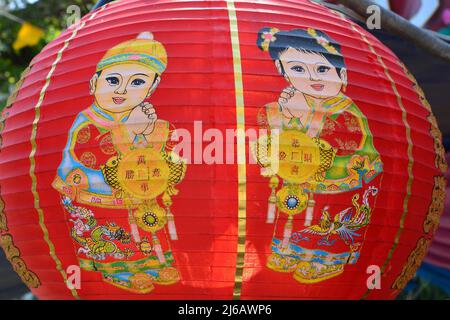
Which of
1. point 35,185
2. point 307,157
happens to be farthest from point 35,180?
point 307,157

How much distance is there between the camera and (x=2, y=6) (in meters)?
8.66

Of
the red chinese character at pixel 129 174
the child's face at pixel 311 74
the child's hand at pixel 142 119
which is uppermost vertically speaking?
the child's face at pixel 311 74

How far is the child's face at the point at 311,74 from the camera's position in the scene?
2.93 m

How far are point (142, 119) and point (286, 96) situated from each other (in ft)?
1.64

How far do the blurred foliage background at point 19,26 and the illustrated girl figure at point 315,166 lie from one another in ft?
18.9

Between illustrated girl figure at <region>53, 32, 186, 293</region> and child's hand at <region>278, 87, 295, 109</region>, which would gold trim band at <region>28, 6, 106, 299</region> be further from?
child's hand at <region>278, 87, 295, 109</region>

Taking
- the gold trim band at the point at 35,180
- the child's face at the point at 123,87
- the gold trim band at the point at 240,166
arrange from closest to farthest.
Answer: the gold trim band at the point at 240,166 → the child's face at the point at 123,87 → the gold trim band at the point at 35,180

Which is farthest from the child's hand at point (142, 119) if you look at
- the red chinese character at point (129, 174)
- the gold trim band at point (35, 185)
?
the gold trim band at point (35, 185)

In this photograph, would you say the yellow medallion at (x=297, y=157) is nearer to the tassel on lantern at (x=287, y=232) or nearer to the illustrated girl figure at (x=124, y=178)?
the tassel on lantern at (x=287, y=232)

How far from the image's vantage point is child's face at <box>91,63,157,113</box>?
9.43 ft

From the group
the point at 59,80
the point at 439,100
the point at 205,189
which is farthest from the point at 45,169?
the point at 439,100

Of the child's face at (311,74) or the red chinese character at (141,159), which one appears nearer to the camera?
the red chinese character at (141,159)

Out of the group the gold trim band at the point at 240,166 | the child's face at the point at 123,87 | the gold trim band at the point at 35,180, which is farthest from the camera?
the gold trim band at the point at 35,180

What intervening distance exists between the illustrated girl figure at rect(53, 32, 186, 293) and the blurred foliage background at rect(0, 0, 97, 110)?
5671 millimetres
